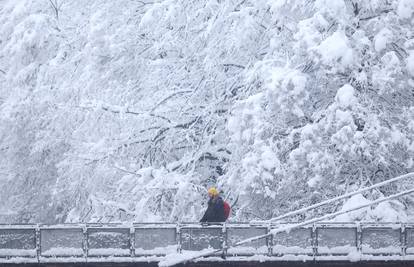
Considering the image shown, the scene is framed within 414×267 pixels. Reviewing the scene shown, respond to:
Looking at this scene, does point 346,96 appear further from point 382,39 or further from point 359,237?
point 359,237

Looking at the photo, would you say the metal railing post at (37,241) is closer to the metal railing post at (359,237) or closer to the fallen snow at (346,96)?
the metal railing post at (359,237)

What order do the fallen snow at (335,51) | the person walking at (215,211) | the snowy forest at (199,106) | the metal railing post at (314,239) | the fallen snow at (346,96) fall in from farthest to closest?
the snowy forest at (199,106) → the fallen snow at (346,96) → the fallen snow at (335,51) → the person walking at (215,211) → the metal railing post at (314,239)

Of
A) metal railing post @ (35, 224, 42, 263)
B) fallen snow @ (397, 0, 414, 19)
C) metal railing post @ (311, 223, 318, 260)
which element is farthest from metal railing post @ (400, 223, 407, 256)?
metal railing post @ (35, 224, 42, 263)

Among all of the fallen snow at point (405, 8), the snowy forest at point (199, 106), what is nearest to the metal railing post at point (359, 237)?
the snowy forest at point (199, 106)

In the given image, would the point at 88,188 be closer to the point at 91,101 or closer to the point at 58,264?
the point at 91,101

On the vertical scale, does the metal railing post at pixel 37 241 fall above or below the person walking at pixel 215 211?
above

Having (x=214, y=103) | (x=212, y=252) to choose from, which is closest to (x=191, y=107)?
(x=214, y=103)

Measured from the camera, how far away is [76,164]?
104 ft

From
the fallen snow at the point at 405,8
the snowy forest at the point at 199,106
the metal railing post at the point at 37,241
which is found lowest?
the snowy forest at the point at 199,106

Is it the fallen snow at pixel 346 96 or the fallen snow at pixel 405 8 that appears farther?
the fallen snow at pixel 405 8

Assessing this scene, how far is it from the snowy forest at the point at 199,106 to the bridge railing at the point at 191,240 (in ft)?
15.8

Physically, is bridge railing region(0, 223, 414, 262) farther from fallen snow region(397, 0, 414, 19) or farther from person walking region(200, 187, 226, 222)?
fallen snow region(397, 0, 414, 19)

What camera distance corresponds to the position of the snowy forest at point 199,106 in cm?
2788

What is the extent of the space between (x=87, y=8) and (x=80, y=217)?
335 inches
